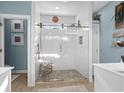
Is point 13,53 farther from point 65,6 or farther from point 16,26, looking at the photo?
point 65,6

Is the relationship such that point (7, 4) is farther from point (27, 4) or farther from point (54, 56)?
point (54, 56)

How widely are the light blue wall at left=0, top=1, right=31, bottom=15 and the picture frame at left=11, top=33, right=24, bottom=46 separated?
5.50ft

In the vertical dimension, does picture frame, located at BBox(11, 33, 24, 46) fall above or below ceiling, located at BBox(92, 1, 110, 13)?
below

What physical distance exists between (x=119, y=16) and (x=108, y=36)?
88cm

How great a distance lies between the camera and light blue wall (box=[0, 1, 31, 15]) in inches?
140

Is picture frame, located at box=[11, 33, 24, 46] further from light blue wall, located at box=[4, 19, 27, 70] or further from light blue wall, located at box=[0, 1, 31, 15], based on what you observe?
light blue wall, located at box=[0, 1, 31, 15]

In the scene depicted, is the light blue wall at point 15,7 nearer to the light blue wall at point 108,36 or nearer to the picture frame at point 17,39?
the picture frame at point 17,39

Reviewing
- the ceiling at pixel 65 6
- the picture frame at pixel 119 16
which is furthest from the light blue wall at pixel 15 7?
the picture frame at pixel 119 16

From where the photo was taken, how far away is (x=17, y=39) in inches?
203

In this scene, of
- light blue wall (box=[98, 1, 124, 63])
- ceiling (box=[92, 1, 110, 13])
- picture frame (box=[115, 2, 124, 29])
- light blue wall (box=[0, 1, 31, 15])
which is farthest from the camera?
ceiling (box=[92, 1, 110, 13])

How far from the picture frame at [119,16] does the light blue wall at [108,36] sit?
0.23 meters

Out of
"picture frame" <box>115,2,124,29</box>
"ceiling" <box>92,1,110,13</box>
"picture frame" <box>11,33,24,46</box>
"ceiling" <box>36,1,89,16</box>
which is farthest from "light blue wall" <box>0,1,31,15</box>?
"picture frame" <box>115,2,124,29</box>

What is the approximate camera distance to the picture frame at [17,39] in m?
5.13

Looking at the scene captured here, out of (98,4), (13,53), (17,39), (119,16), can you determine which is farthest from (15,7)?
(119,16)
